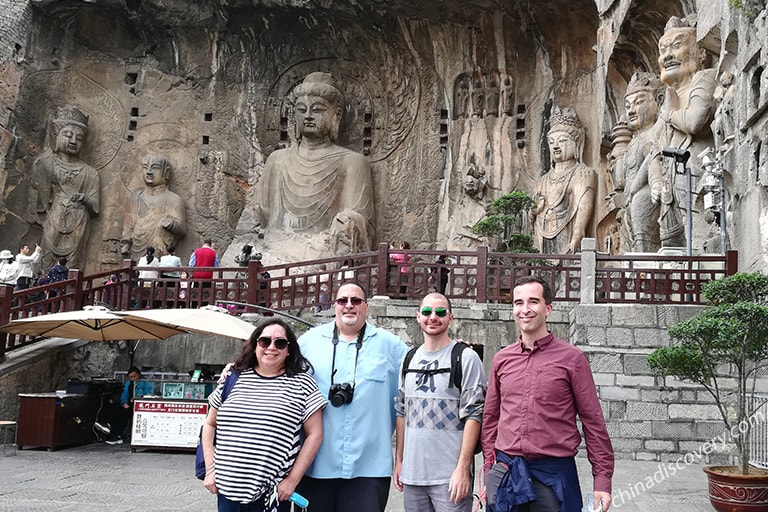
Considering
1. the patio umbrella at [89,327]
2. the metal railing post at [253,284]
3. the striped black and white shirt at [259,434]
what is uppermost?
the metal railing post at [253,284]

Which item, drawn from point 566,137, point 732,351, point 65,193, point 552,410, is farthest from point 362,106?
point 552,410

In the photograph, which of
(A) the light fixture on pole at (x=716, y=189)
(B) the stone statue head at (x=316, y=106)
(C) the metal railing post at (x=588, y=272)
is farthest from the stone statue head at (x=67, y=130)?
(A) the light fixture on pole at (x=716, y=189)

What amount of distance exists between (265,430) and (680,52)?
9.05 meters

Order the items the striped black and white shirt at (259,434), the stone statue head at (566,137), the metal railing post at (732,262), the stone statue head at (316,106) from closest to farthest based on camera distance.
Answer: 1. the striped black and white shirt at (259,434)
2. the metal railing post at (732,262)
3. the stone statue head at (566,137)
4. the stone statue head at (316,106)

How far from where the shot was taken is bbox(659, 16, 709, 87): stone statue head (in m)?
10.1

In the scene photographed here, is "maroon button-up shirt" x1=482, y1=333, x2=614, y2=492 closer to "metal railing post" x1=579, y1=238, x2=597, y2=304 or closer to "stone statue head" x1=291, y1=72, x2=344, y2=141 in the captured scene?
"metal railing post" x1=579, y1=238, x2=597, y2=304

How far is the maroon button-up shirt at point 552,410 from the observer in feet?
9.09

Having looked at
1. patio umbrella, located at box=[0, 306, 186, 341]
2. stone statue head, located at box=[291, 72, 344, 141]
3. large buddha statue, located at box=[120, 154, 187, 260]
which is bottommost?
patio umbrella, located at box=[0, 306, 186, 341]

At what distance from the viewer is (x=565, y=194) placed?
1320 centimetres

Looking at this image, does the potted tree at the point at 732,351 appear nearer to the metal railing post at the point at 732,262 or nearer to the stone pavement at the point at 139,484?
the stone pavement at the point at 139,484

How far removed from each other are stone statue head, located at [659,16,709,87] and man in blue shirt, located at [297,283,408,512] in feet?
27.5

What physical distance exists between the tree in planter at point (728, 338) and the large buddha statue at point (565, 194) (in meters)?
7.35

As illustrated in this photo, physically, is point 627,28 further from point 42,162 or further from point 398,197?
point 42,162

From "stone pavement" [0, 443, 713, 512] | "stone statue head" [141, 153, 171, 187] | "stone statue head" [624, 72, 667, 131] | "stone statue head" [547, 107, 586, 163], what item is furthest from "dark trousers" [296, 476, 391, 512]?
"stone statue head" [141, 153, 171, 187]
